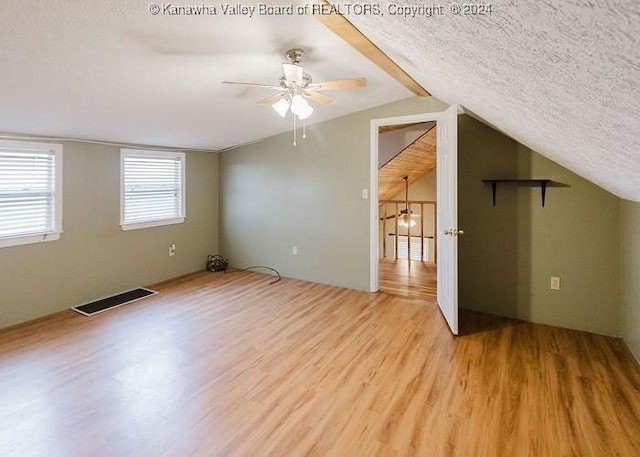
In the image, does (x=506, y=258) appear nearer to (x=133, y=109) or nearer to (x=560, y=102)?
(x=560, y=102)

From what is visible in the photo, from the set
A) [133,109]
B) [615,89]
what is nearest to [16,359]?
[133,109]

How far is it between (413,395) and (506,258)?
185 centimetres

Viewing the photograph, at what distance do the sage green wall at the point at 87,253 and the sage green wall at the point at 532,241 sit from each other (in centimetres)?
365

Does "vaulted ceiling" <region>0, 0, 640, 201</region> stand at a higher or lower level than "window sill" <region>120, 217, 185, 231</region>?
higher

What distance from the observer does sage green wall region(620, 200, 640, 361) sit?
2.46m

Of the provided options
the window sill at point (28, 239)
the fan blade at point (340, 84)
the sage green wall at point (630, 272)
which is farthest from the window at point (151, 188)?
the sage green wall at point (630, 272)

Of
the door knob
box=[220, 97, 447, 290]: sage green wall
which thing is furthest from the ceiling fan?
box=[220, 97, 447, 290]: sage green wall

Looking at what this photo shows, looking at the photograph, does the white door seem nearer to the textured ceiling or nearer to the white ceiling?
the white ceiling

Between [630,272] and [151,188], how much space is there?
4.86 m

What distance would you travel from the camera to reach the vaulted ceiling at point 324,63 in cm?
83

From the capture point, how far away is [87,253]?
3721 millimetres

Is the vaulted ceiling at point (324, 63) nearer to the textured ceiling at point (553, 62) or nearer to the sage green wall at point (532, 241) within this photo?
the textured ceiling at point (553, 62)

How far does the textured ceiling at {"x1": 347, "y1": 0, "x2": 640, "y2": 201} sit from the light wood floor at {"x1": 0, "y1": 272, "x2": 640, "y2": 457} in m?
1.32

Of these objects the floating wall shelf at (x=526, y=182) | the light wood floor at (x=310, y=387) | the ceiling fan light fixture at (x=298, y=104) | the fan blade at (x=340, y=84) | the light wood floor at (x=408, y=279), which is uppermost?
the fan blade at (x=340, y=84)
